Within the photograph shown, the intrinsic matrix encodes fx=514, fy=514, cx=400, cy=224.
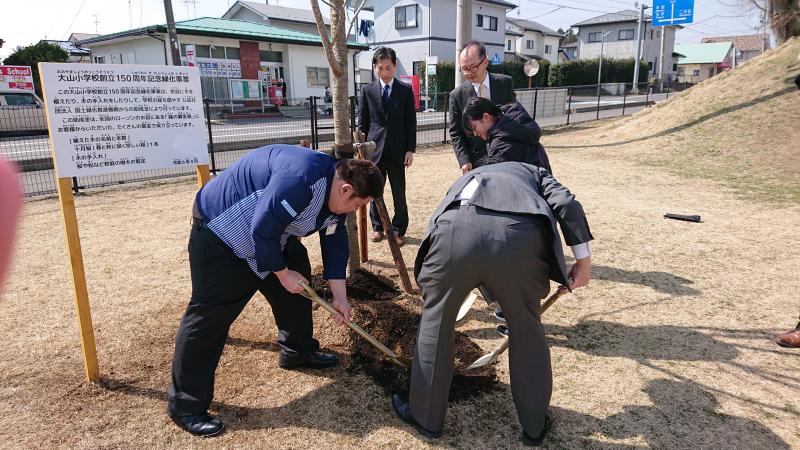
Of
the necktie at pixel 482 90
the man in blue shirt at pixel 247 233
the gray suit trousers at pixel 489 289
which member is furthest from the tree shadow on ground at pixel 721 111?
the man in blue shirt at pixel 247 233

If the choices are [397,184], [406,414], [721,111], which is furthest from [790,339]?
[721,111]

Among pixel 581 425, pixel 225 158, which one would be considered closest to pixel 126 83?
pixel 581 425

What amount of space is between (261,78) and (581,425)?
25143mm

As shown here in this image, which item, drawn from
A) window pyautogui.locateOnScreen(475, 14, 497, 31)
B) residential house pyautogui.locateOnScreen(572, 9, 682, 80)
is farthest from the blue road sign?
residential house pyautogui.locateOnScreen(572, 9, 682, 80)

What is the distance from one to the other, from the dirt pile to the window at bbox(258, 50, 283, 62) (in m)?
24.2

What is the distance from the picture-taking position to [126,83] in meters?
2.85

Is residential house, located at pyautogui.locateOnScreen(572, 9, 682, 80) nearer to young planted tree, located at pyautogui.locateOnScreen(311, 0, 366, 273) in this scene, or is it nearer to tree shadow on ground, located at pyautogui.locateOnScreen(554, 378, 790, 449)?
young planted tree, located at pyautogui.locateOnScreen(311, 0, 366, 273)

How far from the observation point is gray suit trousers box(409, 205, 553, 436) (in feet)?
7.09

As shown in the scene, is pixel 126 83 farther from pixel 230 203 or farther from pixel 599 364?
pixel 599 364

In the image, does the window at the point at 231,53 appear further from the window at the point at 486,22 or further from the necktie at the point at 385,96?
the necktie at the point at 385,96

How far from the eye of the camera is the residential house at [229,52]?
22844 millimetres

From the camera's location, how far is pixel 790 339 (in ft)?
11.1

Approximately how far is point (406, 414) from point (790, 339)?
2625 millimetres

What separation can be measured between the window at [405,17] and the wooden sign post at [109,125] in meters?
35.3
